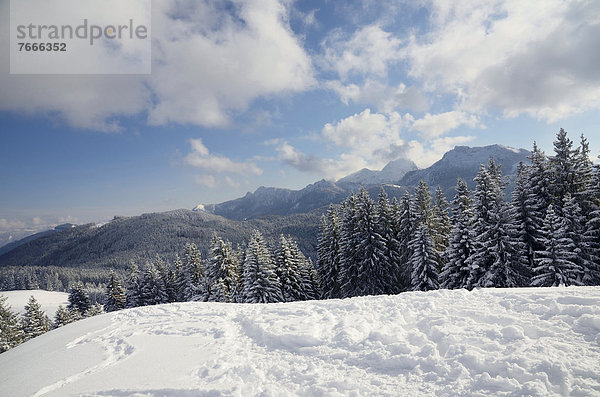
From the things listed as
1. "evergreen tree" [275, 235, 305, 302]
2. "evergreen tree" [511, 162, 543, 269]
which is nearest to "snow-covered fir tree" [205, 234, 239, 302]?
"evergreen tree" [275, 235, 305, 302]

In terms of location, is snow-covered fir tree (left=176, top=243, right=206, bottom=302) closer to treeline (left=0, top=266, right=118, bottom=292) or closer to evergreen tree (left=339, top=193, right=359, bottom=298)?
evergreen tree (left=339, top=193, right=359, bottom=298)

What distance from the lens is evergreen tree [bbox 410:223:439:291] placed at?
2292cm

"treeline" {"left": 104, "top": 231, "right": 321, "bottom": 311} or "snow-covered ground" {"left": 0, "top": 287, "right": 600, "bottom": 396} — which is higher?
"snow-covered ground" {"left": 0, "top": 287, "right": 600, "bottom": 396}

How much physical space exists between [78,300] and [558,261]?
6422 centimetres

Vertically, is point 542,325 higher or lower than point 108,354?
higher

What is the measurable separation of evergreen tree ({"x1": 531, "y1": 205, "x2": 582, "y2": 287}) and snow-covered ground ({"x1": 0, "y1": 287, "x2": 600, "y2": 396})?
35.7 feet

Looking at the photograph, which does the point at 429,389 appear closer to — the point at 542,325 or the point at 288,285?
the point at 542,325

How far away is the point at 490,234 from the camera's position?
787 inches

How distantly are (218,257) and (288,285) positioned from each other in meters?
9.45

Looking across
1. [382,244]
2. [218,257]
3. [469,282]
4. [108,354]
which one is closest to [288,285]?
[218,257]

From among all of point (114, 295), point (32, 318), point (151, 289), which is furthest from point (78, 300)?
point (151, 289)

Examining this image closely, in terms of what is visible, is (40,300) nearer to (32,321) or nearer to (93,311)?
(93,311)

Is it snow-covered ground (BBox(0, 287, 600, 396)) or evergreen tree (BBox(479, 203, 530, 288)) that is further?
evergreen tree (BBox(479, 203, 530, 288))

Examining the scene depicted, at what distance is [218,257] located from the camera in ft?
104
